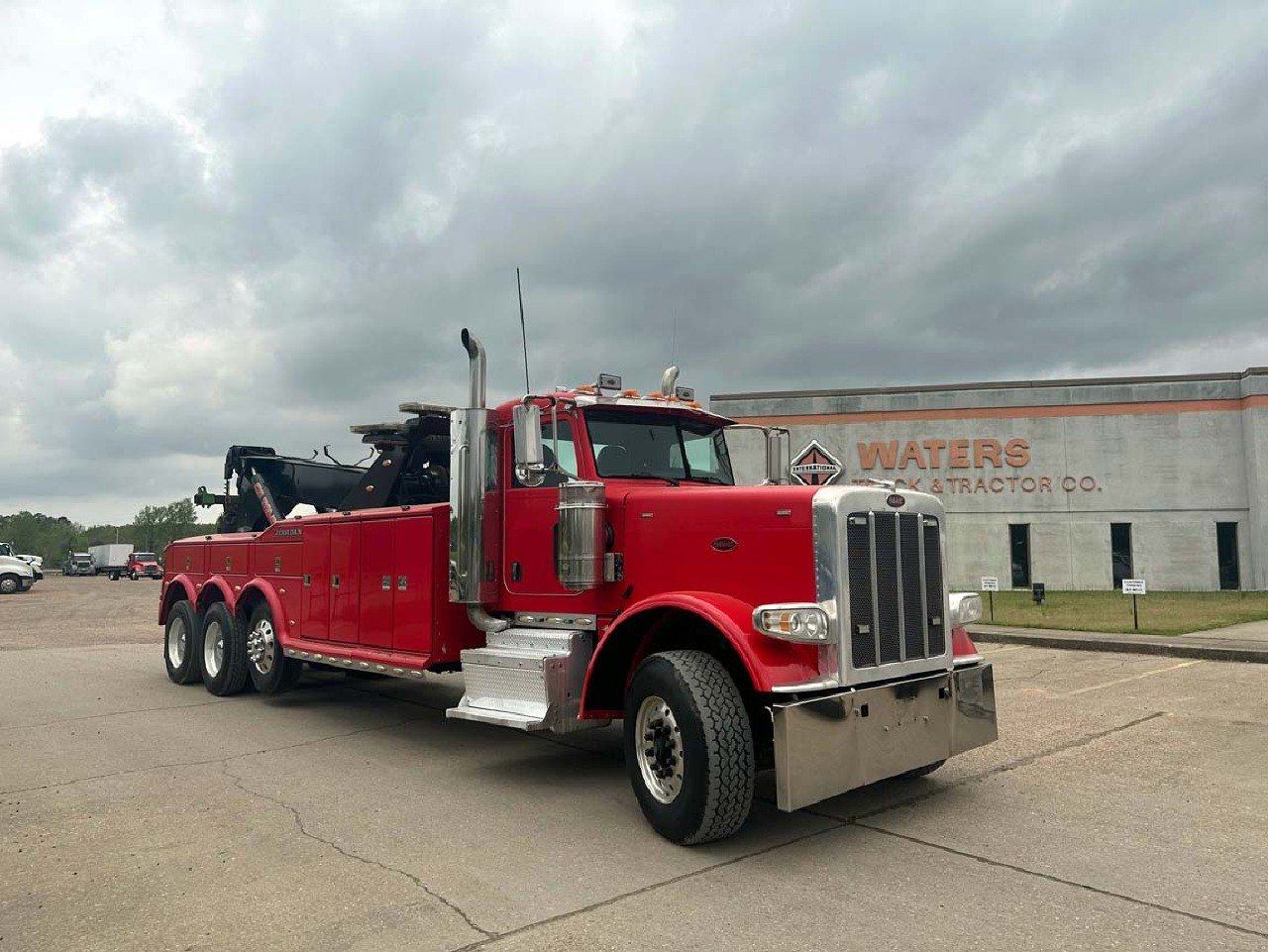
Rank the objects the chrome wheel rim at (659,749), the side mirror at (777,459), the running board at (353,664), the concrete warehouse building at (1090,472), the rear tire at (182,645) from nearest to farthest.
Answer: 1. the chrome wheel rim at (659,749)
2. the side mirror at (777,459)
3. the running board at (353,664)
4. the rear tire at (182,645)
5. the concrete warehouse building at (1090,472)

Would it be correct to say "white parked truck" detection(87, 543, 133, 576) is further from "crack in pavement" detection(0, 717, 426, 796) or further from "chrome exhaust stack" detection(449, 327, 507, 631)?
"chrome exhaust stack" detection(449, 327, 507, 631)

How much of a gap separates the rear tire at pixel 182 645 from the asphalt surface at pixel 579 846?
2392 mm

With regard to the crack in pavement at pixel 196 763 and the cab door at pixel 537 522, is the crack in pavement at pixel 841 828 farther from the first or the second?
the crack in pavement at pixel 196 763

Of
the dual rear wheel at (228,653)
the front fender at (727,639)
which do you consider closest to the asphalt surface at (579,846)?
the front fender at (727,639)

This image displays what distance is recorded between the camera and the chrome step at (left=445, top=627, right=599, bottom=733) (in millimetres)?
6043

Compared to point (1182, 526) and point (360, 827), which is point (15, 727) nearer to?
point (360, 827)

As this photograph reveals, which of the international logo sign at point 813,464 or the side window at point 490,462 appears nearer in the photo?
the side window at point 490,462

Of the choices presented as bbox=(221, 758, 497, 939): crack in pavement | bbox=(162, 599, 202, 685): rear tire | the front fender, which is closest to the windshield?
the front fender

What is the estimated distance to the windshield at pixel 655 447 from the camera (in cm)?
648

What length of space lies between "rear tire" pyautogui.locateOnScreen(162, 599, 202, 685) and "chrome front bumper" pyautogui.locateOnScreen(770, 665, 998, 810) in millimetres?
8775

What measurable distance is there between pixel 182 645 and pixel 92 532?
176 m

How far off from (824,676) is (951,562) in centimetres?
2396

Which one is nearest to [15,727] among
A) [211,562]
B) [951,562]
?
[211,562]

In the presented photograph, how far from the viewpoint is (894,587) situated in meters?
5.32
